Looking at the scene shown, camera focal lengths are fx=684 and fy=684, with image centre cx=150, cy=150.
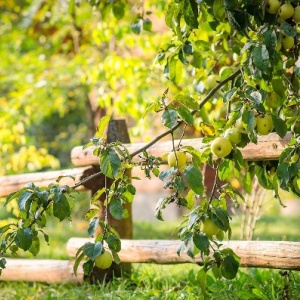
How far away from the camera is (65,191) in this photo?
8.92ft

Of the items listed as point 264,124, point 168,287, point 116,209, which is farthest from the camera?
point 168,287

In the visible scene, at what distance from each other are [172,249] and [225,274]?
1.19 m

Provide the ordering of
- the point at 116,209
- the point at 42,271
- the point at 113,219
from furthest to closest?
the point at 42,271 → the point at 113,219 → the point at 116,209

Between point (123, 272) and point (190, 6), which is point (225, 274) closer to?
point (190, 6)

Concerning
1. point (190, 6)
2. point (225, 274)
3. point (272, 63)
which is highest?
point (190, 6)

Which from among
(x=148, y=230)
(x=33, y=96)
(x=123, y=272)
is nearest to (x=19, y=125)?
(x=33, y=96)

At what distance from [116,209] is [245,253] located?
3.77 feet

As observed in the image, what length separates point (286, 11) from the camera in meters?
2.60

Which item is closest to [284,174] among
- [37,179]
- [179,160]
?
[179,160]

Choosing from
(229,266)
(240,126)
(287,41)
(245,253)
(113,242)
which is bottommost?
(245,253)

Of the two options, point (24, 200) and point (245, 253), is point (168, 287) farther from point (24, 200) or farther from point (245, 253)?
point (24, 200)

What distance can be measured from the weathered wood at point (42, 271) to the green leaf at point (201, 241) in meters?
1.91

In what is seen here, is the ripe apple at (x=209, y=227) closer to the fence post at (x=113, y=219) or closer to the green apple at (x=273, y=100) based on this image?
the green apple at (x=273, y=100)

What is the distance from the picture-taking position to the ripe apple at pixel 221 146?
102 inches
